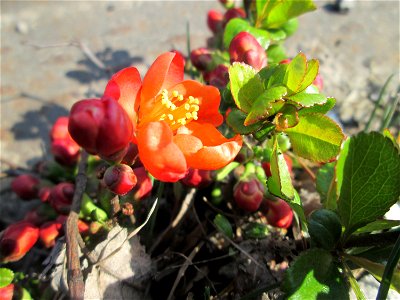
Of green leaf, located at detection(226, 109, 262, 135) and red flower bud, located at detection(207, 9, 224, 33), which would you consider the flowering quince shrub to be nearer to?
green leaf, located at detection(226, 109, 262, 135)

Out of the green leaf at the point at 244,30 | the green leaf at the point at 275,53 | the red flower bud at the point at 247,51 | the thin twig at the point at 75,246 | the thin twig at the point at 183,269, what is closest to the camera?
the thin twig at the point at 75,246

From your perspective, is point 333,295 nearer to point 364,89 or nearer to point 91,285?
point 91,285

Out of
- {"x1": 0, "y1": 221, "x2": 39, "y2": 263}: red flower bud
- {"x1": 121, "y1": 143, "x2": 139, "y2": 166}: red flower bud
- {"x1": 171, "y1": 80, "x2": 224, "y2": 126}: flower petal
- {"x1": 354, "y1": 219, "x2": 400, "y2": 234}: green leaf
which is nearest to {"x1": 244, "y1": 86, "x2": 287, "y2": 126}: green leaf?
{"x1": 171, "y1": 80, "x2": 224, "y2": 126}: flower petal

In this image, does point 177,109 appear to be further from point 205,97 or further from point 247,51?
point 247,51

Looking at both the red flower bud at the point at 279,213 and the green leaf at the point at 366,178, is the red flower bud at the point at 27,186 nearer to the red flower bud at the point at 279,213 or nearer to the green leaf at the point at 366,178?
the red flower bud at the point at 279,213

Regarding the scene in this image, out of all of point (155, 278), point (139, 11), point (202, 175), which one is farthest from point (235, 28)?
point (139, 11)

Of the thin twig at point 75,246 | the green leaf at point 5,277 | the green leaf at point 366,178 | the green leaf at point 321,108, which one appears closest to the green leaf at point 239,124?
the green leaf at point 321,108
